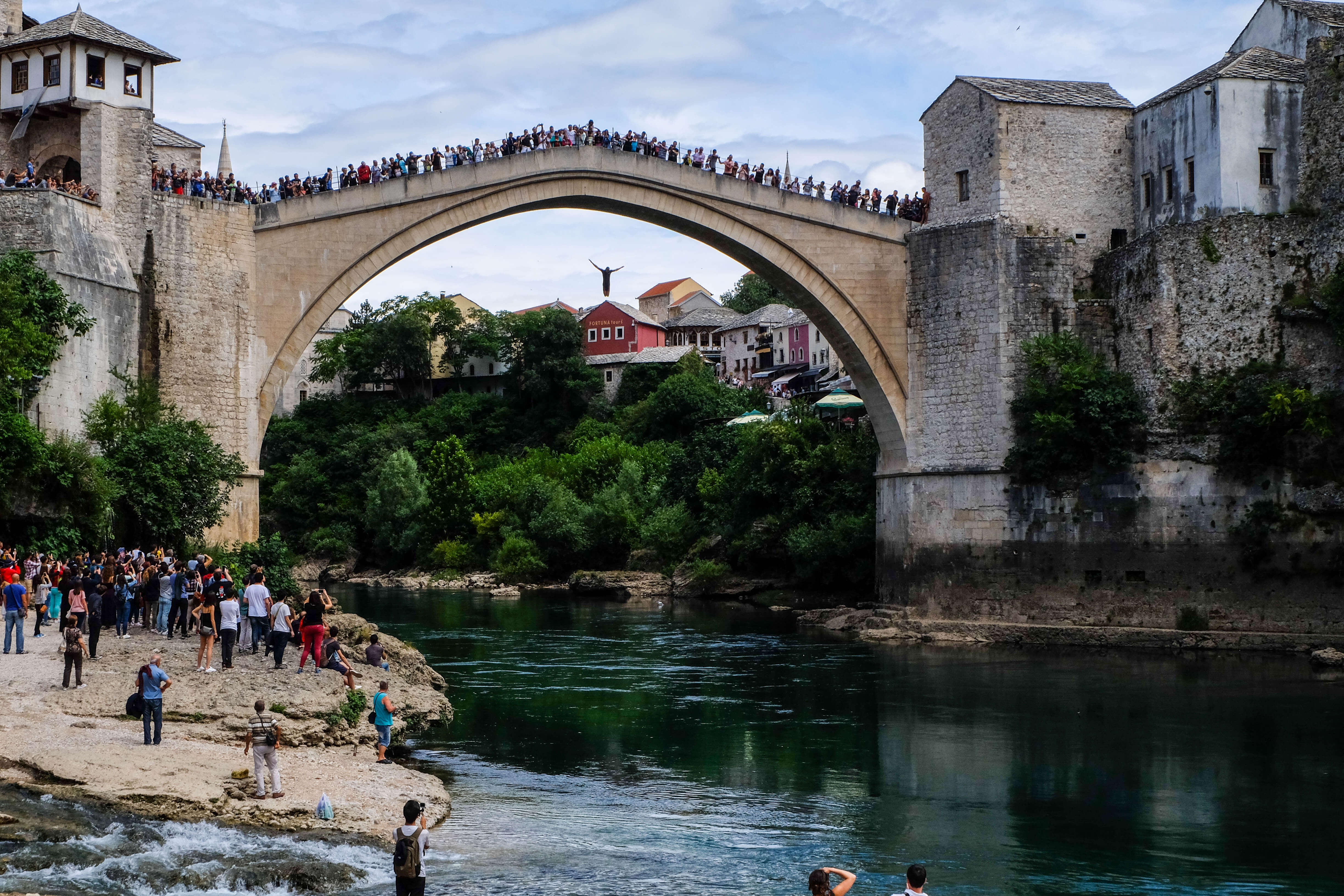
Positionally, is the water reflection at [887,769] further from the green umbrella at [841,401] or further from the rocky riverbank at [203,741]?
Result: the green umbrella at [841,401]

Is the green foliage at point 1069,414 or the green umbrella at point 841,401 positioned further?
the green umbrella at point 841,401

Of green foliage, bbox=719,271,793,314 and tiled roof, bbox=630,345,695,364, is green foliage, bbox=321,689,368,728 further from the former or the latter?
green foliage, bbox=719,271,793,314

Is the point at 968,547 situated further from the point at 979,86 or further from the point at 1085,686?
the point at 979,86

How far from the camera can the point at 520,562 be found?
1793 inches

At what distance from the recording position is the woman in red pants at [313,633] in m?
17.5

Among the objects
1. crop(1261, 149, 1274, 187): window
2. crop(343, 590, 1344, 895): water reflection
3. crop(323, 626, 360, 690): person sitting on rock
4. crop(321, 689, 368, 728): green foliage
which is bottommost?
crop(343, 590, 1344, 895): water reflection

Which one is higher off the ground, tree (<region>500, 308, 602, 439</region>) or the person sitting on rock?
tree (<region>500, 308, 602, 439</region>)

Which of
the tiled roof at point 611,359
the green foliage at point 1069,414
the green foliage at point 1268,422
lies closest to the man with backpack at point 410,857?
the green foliage at point 1069,414

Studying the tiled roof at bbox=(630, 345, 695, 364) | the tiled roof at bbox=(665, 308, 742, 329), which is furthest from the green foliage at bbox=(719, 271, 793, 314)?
the tiled roof at bbox=(630, 345, 695, 364)

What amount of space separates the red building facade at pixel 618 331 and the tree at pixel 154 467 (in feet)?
154

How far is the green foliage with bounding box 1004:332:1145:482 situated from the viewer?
27.5m

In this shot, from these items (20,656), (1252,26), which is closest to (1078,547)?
(1252,26)

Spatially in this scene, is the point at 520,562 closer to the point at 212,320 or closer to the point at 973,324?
the point at 973,324

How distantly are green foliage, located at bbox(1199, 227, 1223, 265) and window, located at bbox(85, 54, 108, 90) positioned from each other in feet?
63.5
